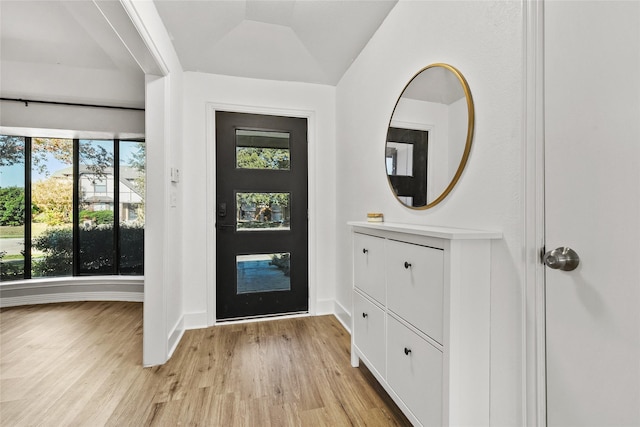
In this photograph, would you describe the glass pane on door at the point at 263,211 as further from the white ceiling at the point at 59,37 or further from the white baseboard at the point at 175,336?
the white ceiling at the point at 59,37

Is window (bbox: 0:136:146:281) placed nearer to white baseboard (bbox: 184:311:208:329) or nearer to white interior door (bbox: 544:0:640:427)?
white baseboard (bbox: 184:311:208:329)

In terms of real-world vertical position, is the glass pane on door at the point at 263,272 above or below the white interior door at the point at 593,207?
below

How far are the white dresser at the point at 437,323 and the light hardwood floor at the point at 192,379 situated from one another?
1.16 ft

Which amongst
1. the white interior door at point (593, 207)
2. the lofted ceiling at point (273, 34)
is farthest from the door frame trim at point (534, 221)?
the lofted ceiling at point (273, 34)

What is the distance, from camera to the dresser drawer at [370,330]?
5.20 ft

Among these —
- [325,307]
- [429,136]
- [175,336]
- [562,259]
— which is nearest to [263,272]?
[325,307]

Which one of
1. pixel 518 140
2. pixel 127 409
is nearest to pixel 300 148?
pixel 518 140

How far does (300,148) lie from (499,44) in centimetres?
202

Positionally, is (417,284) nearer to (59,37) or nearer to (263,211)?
(263,211)

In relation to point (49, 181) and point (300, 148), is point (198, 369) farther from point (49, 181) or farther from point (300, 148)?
point (49, 181)

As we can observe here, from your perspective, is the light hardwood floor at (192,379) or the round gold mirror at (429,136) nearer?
the round gold mirror at (429,136)

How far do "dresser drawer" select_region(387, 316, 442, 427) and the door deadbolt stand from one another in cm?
51

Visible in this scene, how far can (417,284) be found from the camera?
1.29 m

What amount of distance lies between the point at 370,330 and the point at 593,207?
1195mm
